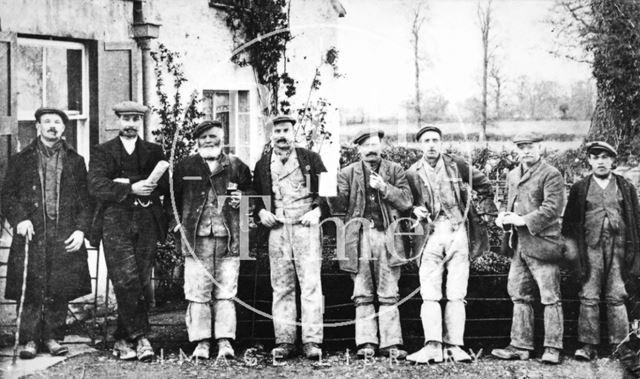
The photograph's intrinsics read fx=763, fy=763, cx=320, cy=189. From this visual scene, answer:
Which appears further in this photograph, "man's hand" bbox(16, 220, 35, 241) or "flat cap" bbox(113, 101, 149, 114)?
"flat cap" bbox(113, 101, 149, 114)

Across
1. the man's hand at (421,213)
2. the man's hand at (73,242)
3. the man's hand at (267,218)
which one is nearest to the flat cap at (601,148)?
the man's hand at (421,213)

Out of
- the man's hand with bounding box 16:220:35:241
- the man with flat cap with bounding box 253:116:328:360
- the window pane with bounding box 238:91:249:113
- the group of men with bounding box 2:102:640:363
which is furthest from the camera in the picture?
the window pane with bounding box 238:91:249:113

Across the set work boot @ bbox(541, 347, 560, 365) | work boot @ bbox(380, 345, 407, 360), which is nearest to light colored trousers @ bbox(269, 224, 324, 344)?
work boot @ bbox(380, 345, 407, 360)

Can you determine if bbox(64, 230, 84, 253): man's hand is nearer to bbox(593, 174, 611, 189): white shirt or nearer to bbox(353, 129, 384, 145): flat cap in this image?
bbox(353, 129, 384, 145): flat cap

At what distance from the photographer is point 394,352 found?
546cm

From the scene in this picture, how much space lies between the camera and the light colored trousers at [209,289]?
17.6 feet

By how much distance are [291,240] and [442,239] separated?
3.59 ft

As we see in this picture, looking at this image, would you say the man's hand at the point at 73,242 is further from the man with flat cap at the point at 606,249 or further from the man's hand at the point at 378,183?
the man with flat cap at the point at 606,249

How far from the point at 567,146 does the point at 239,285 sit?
3.10 m

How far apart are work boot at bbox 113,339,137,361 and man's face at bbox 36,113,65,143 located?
150 centimetres

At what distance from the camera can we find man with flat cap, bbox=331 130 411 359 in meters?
5.50

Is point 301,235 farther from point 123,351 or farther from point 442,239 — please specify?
point 123,351

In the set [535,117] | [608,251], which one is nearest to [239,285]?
[608,251]

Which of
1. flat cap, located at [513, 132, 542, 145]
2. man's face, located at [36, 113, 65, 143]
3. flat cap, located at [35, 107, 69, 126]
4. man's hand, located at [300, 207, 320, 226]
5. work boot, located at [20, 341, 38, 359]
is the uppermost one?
flat cap, located at [35, 107, 69, 126]
